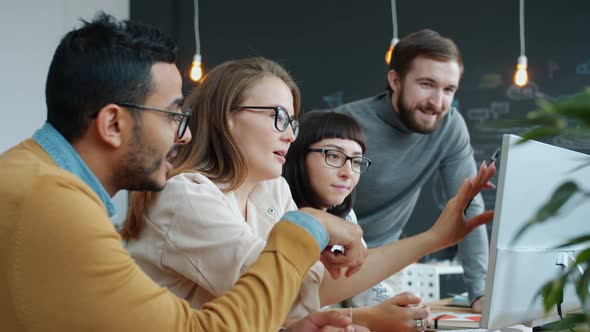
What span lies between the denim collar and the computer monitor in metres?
0.70

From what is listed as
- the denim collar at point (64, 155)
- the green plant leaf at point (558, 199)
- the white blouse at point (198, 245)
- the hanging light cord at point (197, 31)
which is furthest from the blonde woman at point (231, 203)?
the hanging light cord at point (197, 31)

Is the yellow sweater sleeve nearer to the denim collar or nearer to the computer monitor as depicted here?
the denim collar

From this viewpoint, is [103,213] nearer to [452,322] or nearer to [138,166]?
[138,166]

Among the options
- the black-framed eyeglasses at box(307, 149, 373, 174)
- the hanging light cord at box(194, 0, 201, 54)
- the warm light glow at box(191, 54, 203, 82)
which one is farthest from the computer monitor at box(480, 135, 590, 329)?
the hanging light cord at box(194, 0, 201, 54)

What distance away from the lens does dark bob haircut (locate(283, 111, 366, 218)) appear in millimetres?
2363

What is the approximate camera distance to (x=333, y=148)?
2355mm

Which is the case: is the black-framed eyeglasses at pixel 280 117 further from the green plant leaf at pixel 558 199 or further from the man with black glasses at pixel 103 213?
the green plant leaf at pixel 558 199

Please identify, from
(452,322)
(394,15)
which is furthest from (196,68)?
(452,322)

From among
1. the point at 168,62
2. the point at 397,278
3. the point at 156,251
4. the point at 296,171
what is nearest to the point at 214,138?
the point at 156,251

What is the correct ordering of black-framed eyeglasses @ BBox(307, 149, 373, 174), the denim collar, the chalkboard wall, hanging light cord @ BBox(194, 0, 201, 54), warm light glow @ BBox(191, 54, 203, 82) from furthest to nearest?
hanging light cord @ BBox(194, 0, 201, 54) → the chalkboard wall → warm light glow @ BBox(191, 54, 203, 82) → black-framed eyeglasses @ BBox(307, 149, 373, 174) → the denim collar

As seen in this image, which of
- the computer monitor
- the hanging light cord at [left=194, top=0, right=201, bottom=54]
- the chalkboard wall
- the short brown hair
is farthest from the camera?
the hanging light cord at [left=194, top=0, right=201, bottom=54]

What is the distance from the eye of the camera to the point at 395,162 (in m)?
3.07

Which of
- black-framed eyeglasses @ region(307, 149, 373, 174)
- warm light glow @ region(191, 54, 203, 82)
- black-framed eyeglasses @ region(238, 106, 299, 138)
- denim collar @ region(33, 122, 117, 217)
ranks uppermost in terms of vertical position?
warm light glow @ region(191, 54, 203, 82)

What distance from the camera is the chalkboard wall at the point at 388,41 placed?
569cm
